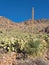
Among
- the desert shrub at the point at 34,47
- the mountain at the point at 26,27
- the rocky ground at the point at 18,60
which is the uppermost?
the mountain at the point at 26,27

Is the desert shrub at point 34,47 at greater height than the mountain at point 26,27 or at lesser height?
lesser

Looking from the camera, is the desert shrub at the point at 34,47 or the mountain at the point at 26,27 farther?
the mountain at the point at 26,27

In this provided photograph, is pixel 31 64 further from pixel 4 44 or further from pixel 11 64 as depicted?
pixel 4 44

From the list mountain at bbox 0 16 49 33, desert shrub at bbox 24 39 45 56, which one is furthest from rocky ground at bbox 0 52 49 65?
mountain at bbox 0 16 49 33

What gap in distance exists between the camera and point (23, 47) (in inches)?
533

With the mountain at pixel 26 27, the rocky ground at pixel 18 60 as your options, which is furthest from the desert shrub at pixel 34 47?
the mountain at pixel 26 27

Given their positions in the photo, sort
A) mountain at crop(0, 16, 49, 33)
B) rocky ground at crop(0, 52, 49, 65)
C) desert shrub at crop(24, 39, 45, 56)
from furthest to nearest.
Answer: mountain at crop(0, 16, 49, 33) < desert shrub at crop(24, 39, 45, 56) < rocky ground at crop(0, 52, 49, 65)

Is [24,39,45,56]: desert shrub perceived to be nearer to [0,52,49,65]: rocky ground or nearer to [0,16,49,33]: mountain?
[0,52,49,65]: rocky ground

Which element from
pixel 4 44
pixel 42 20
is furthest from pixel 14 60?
pixel 42 20

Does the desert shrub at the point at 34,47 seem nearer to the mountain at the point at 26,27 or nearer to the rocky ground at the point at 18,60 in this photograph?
the rocky ground at the point at 18,60

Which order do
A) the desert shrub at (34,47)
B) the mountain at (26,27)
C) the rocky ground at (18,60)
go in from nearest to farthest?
the rocky ground at (18,60) < the desert shrub at (34,47) < the mountain at (26,27)

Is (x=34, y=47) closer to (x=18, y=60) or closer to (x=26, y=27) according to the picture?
(x=18, y=60)

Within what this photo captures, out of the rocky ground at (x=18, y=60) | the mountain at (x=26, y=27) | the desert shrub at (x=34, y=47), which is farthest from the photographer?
the mountain at (x=26, y=27)

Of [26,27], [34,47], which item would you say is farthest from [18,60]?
[26,27]
